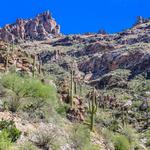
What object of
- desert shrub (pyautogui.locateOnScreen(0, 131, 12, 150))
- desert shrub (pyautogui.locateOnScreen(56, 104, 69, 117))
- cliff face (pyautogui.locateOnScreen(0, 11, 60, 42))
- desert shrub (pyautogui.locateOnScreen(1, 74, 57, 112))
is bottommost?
desert shrub (pyautogui.locateOnScreen(0, 131, 12, 150))

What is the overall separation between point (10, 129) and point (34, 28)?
15517 cm

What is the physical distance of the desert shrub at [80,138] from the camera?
28.8 m

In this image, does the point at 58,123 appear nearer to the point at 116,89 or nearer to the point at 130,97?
the point at 130,97

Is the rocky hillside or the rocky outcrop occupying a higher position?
the rocky outcrop

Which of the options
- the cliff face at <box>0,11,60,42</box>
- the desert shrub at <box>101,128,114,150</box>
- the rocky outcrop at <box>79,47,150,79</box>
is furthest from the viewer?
the cliff face at <box>0,11,60,42</box>

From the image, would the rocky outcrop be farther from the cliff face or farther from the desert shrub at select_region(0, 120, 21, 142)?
the desert shrub at select_region(0, 120, 21, 142)

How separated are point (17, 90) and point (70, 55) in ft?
330

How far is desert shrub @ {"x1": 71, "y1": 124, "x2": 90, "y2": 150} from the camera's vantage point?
28.8 meters

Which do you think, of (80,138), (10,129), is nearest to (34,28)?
(80,138)

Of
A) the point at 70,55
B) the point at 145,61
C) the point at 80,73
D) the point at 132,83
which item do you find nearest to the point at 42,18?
the point at 70,55

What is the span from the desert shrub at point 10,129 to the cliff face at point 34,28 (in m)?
139

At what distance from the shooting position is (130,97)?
73.5 m

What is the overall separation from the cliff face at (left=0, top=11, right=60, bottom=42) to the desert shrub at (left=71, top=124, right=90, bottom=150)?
438 feet

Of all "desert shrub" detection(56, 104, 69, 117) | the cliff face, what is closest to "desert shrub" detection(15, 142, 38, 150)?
"desert shrub" detection(56, 104, 69, 117)
